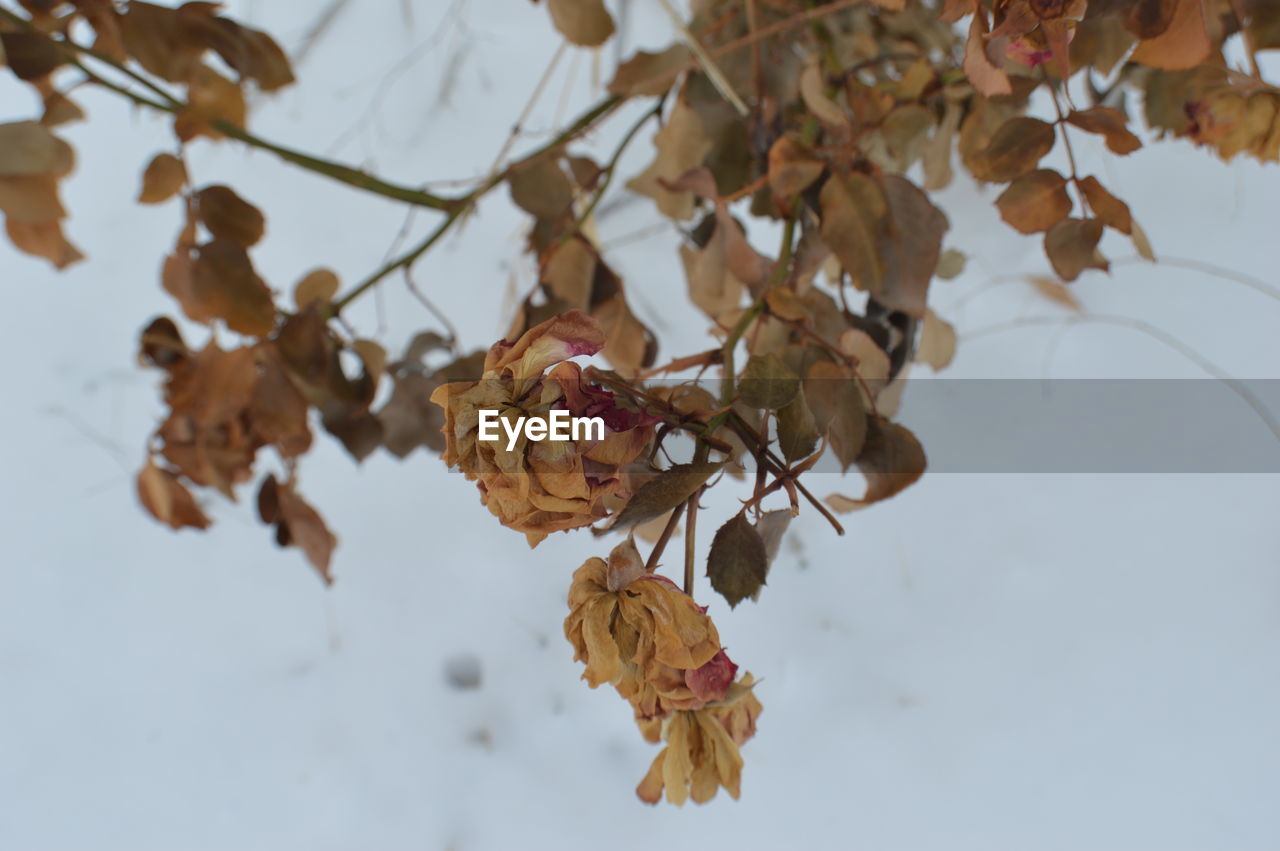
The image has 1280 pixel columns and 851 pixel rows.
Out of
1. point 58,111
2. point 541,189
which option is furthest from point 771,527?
point 58,111

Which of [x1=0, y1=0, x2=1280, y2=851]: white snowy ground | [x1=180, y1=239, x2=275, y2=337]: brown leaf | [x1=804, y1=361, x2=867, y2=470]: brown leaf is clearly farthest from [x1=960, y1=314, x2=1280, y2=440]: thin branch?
[x1=180, y1=239, x2=275, y2=337]: brown leaf

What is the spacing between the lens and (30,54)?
→ 33 centimetres

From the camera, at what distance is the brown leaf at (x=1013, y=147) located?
0.27 metres

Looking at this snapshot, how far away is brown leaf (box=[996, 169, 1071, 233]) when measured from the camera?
28cm

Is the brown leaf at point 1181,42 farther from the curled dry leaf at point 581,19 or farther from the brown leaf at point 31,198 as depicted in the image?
the brown leaf at point 31,198

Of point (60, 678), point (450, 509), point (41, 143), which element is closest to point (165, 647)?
point (60, 678)

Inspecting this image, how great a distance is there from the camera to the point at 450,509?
55 centimetres

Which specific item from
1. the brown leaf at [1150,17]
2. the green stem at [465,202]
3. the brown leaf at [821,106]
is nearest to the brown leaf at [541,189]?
the green stem at [465,202]

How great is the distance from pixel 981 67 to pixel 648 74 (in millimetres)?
180

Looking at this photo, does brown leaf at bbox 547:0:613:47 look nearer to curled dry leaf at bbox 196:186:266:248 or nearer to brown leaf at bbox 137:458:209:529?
curled dry leaf at bbox 196:186:266:248

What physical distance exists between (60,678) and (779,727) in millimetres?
378

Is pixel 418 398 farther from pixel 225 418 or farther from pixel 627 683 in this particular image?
pixel 627 683

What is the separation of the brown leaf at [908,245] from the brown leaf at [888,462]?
0.13 ft

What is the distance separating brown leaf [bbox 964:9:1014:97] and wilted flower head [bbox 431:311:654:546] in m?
0.11
